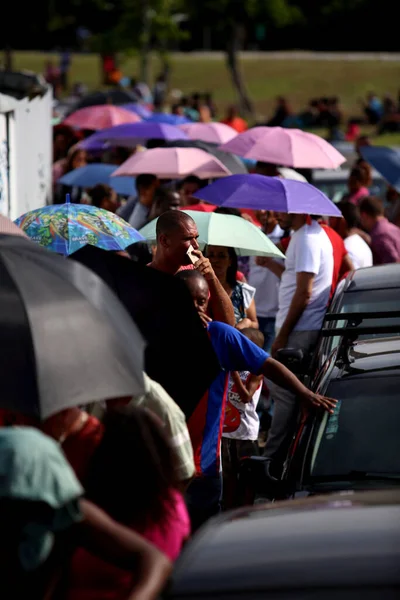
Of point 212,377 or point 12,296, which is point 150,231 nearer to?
point 212,377

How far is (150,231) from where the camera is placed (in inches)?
314

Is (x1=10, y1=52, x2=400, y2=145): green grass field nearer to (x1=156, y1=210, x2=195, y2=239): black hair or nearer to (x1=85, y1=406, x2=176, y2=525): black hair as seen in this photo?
(x1=156, y1=210, x2=195, y2=239): black hair

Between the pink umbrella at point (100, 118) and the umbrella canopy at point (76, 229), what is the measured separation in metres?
9.91

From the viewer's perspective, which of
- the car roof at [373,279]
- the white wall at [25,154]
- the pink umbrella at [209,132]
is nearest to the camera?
the car roof at [373,279]

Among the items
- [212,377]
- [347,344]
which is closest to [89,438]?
[212,377]

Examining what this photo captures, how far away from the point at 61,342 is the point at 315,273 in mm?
4712

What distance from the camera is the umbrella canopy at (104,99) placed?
2084cm

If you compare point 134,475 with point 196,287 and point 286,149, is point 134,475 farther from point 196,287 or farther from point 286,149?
point 286,149

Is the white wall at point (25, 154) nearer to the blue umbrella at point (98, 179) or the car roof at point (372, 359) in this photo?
the blue umbrella at point (98, 179)

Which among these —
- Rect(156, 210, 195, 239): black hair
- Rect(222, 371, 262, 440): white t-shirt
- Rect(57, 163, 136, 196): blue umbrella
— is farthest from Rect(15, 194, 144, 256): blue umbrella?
Rect(57, 163, 136, 196): blue umbrella

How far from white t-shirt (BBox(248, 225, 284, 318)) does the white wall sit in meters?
2.36

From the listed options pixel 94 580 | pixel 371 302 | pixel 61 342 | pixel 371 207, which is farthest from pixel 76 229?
pixel 371 207

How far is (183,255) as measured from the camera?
609 cm

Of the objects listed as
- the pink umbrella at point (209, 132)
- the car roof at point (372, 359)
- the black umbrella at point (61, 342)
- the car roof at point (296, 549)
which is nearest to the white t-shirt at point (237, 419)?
the car roof at point (372, 359)
